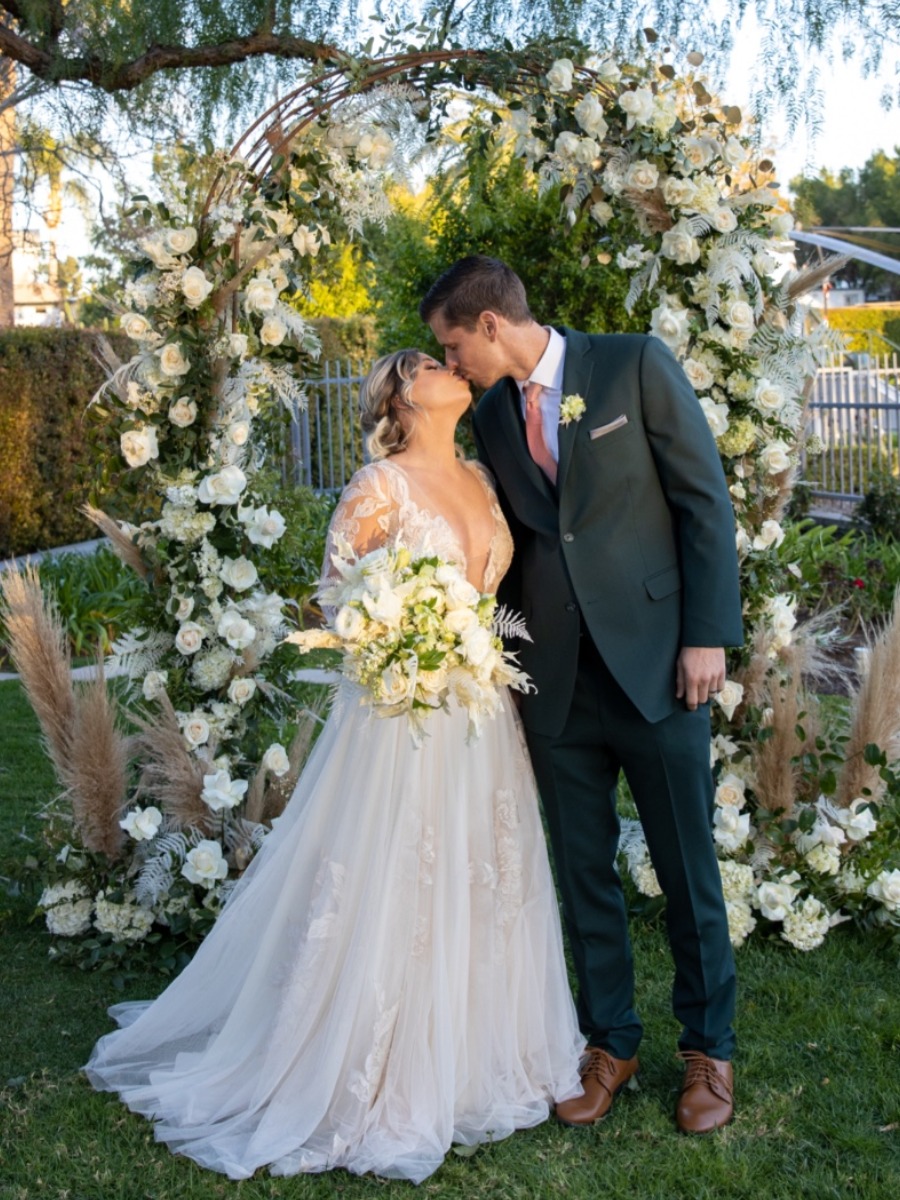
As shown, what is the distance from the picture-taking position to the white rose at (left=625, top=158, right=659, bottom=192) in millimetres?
3930

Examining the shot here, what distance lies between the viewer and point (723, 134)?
400cm

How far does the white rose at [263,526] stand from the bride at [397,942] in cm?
83

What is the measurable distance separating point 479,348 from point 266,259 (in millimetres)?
1159

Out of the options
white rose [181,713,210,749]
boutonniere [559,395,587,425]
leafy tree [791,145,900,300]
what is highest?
leafy tree [791,145,900,300]

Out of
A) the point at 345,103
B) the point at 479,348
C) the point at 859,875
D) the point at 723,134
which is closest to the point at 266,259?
the point at 345,103

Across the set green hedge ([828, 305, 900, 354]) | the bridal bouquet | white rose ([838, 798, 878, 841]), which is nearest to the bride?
the bridal bouquet

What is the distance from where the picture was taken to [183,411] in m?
4.04

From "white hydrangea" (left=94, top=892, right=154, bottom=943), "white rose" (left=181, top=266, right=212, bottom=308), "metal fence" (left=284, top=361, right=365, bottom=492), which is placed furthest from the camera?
"metal fence" (left=284, top=361, right=365, bottom=492)

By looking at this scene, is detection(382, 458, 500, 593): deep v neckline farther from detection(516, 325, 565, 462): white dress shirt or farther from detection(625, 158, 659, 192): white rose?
detection(625, 158, 659, 192): white rose

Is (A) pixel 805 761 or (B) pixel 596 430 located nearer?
(B) pixel 596 430

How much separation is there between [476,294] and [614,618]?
0.87 m

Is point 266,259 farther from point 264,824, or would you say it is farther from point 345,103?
point 264,824

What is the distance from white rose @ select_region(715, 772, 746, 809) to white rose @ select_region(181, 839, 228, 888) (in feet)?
5.28

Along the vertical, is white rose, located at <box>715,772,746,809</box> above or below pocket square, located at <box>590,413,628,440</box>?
below
